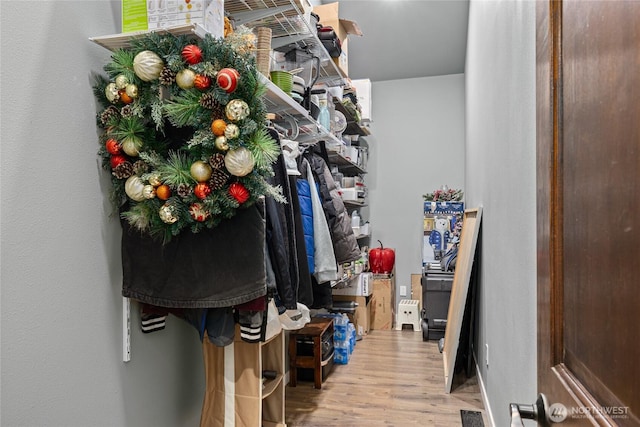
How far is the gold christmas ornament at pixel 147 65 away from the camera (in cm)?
144

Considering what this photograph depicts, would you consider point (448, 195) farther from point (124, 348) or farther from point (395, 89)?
point (124, 348)

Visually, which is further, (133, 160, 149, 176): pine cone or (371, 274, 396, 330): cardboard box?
(371, 274, 396, 330): cardboard box

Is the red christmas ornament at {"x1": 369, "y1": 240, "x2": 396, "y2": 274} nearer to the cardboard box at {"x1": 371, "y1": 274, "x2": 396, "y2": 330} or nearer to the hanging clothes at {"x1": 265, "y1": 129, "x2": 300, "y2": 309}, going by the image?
the cardboard box at {"x1": 371, "y1": 274, "x2": 396, "y2": 330}

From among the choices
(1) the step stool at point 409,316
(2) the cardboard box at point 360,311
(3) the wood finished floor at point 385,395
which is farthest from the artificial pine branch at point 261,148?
(1) the step stool at point 409,316

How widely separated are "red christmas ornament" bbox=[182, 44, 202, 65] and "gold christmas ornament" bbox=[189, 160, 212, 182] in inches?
13.4

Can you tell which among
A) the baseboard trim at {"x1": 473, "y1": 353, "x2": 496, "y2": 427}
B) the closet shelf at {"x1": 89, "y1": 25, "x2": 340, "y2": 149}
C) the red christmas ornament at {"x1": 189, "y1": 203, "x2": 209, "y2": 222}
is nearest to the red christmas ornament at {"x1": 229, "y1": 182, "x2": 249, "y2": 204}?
the red christmas ornament at {"x1": 189, "y1": 203, "x2": 209, "y2": 222}

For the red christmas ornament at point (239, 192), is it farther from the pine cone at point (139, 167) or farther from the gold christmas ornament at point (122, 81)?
the gold christmas ornament at point (122, 81)

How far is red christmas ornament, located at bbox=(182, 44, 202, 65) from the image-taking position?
56.7 inches

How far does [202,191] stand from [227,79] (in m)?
0.39

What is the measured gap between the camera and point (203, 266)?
1624mm

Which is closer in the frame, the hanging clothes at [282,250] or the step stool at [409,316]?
the hanging clothes at [282,250]

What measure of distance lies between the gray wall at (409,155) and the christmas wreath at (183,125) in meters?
4.41

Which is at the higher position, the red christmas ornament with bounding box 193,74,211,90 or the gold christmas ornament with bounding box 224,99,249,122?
the red christmas ornament with bounding box 193,74,211,90

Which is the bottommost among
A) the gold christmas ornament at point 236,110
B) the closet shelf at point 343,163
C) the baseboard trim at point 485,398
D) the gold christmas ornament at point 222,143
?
the baseboard trim at point 485,398
